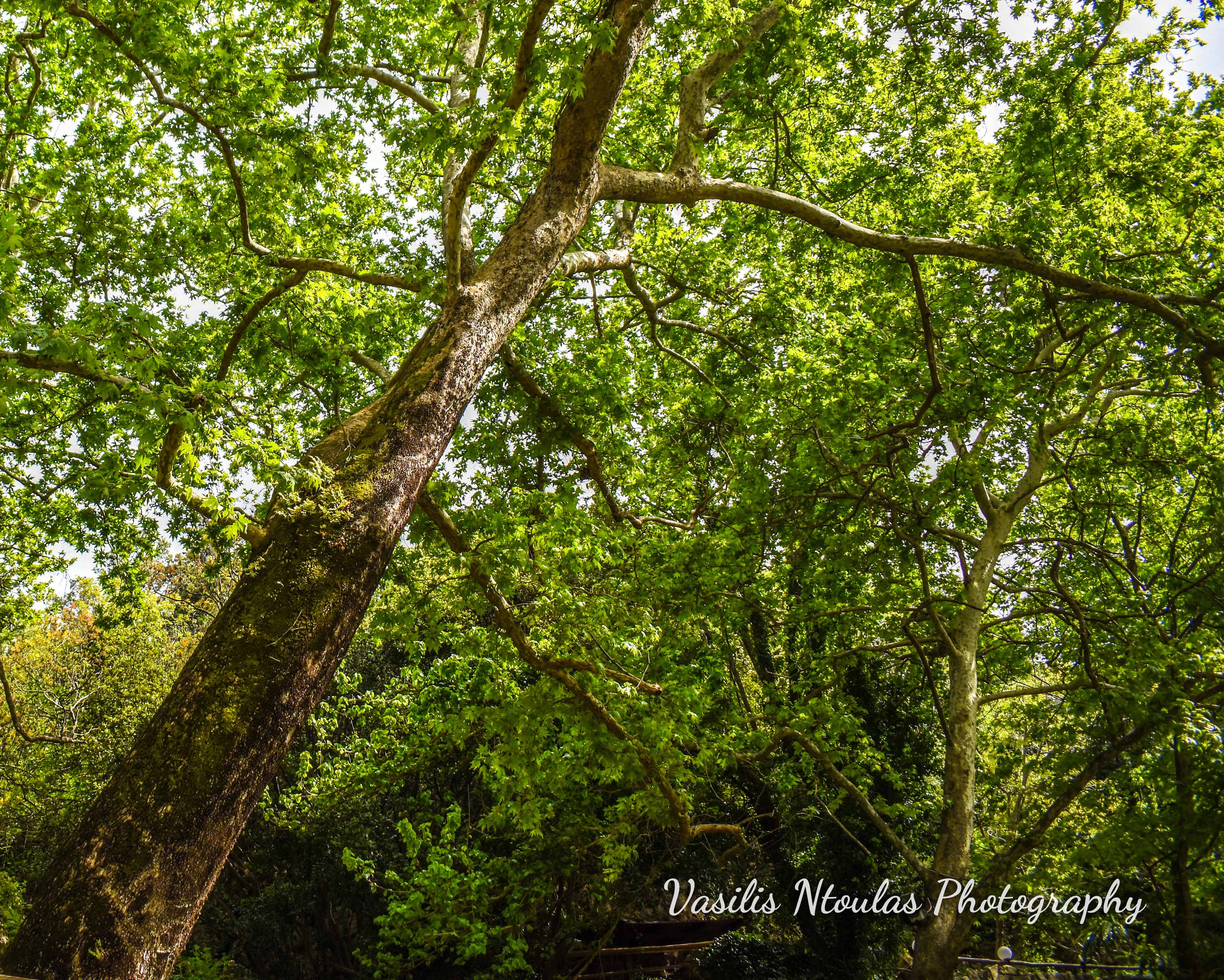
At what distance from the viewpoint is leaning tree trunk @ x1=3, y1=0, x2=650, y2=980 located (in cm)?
198

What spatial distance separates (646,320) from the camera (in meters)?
8.64

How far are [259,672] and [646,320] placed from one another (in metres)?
6.96

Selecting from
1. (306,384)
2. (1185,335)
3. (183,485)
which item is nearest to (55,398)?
(306,384)

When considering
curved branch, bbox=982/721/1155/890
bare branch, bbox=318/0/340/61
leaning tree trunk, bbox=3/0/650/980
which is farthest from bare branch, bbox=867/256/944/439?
bare branch, bbox=318/0/340/61

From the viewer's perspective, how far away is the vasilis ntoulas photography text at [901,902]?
646 centimetres

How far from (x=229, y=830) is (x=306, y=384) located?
5703 millimetres

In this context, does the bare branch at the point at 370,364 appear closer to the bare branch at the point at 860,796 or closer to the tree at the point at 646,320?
the tree at the point at 646,320

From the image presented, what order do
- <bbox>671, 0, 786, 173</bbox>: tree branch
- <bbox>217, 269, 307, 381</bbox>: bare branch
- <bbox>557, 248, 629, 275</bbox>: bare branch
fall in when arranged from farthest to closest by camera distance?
<bbox>671, 0, 786, 173</bbox>: tree branch → <bbox>557, 248, 629, 275</bbox>: bare branch → <bbox>217, 269, 307, 381</bbox>: bare branch

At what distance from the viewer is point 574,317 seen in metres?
8.95

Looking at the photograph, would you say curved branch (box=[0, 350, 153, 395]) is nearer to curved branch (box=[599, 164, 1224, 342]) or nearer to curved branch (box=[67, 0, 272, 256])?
curved branch (box=[67, 0, 272, 256])

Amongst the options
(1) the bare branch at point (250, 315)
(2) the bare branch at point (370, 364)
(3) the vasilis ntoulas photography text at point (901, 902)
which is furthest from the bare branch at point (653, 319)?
(3) the vasilis ntoulas photography text at point (901, 902)

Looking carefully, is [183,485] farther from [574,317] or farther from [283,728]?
[574,317]

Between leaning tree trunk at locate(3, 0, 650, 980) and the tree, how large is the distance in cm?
1

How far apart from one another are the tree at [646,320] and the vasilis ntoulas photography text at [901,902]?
277 mm
